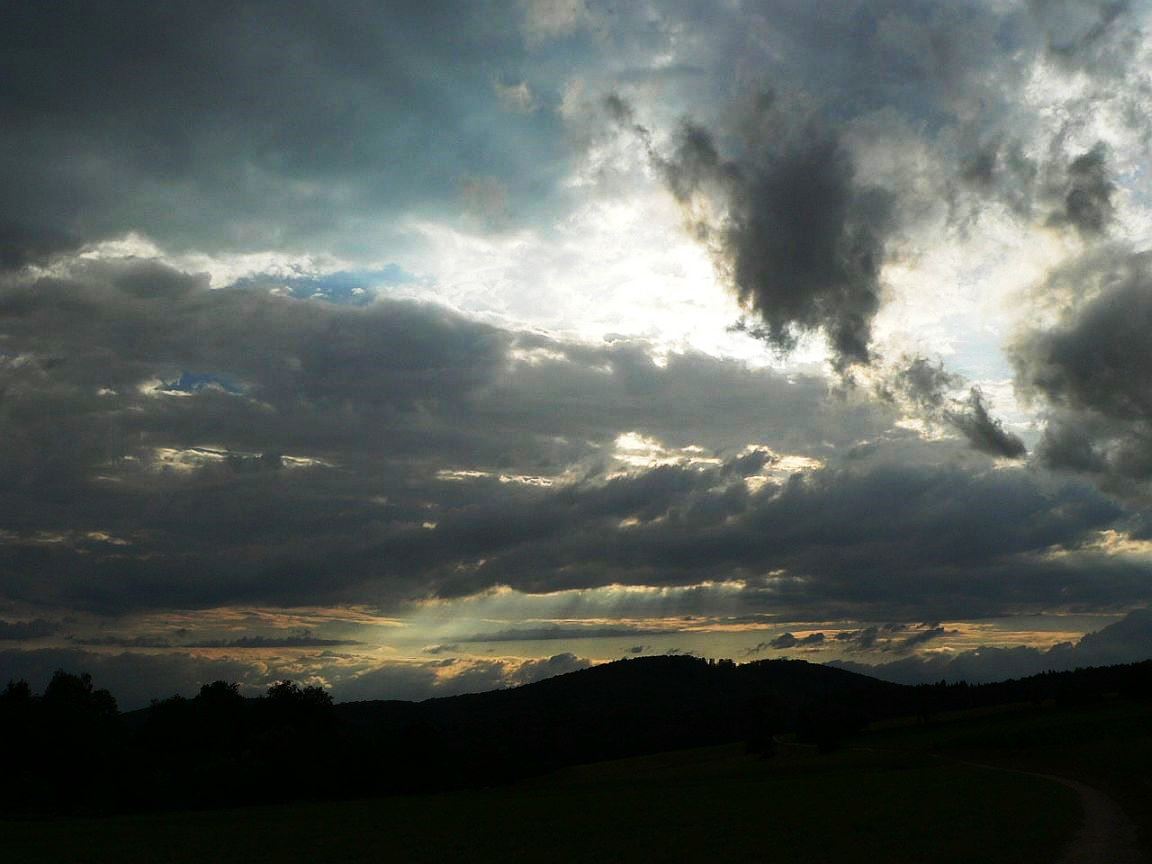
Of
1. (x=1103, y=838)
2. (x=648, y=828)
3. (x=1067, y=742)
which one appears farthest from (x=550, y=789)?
(x=1103, y=838)

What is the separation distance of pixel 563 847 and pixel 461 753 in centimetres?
9621

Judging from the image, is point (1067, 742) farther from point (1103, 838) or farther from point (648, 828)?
point (1103, 838)

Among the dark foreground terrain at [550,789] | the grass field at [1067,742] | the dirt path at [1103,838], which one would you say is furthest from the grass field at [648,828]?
the grass field at [1067,742]

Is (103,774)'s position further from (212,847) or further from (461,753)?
(212,847)

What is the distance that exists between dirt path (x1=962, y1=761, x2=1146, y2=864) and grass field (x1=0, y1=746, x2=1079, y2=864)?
3.14 feet

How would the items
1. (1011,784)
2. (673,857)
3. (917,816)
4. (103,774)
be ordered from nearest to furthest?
(673,857), (917,816), (1011,784), (103,774)

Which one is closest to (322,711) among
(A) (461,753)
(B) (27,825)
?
(A) (461,753)

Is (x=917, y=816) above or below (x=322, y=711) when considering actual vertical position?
below

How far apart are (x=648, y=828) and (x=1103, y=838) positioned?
2659 centimetres

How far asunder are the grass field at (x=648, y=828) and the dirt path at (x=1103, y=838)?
957mm

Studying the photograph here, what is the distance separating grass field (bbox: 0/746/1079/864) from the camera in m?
44.7

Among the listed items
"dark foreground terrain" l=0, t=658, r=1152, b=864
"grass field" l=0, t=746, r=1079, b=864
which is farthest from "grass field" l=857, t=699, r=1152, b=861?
"grass field" l=0, t=746, r=1079, b=864

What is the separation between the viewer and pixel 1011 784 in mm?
76062

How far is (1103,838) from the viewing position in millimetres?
41688
